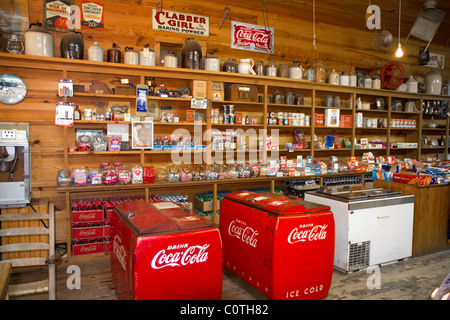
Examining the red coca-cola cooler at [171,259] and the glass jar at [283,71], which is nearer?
the red coca-cola cooler at [171,259]

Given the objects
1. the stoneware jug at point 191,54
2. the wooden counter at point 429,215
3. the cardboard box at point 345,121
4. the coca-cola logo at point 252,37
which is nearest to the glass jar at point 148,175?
the stoneware jug at point 191,54

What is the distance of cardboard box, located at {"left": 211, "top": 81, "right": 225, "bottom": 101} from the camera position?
4.48m

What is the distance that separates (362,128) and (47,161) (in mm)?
5042

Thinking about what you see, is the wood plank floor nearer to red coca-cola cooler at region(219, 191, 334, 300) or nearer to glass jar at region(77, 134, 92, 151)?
red coca-cola cooler at region(219, 191, 334, 300)

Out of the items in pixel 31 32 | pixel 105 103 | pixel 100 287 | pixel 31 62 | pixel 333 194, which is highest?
pixel 31 32

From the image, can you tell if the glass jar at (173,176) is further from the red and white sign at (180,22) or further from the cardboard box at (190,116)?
the red and white sign at (180,22)

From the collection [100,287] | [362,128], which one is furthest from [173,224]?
[362,128]

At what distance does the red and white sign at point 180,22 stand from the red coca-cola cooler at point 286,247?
Answer: 2.95 m

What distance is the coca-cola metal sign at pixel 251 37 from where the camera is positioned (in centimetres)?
503


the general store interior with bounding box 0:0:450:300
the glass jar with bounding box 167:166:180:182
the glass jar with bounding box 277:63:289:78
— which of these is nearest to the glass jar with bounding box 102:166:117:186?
the general store interior with bounding box 0:0:450:300

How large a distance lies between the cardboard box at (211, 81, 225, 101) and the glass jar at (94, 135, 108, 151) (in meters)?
1.53

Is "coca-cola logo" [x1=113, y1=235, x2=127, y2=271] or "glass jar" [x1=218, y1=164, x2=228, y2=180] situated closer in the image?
"coca-cola logo" [x1=113, y1=235, x2=127, y2=271]
